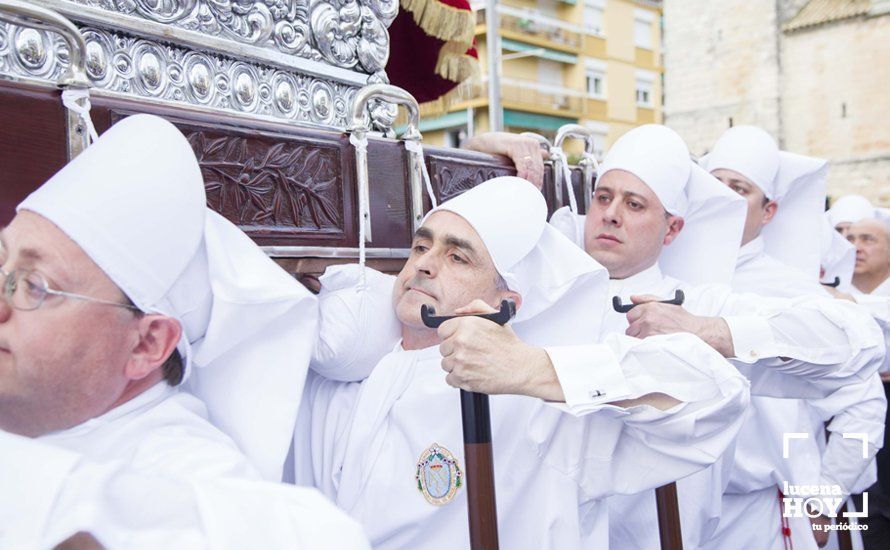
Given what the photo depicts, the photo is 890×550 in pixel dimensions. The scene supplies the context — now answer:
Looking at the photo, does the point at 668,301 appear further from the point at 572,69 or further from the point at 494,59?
the point at 572,69

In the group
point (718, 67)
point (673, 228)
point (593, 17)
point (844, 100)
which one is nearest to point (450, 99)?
point (673, 228)

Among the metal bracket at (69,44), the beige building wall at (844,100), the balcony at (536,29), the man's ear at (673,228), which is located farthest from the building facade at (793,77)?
the metal bracket at (69,44)

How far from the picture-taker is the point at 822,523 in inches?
140

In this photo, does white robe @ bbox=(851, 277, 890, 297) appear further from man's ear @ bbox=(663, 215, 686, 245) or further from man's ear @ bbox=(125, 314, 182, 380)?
man's ear @ bbox=(125, 314, 182, 380)

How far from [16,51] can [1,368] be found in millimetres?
773

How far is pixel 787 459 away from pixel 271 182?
7.53 feet

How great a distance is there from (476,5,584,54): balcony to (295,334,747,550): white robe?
25359 millimetres

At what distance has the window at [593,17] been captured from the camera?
2975cm

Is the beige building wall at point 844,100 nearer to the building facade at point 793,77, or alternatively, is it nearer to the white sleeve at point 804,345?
the building facade at point 793,77

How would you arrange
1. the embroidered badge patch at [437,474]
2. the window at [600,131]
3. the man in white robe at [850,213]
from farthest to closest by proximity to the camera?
the window at [600,131], the man in white robe at [850,213], the embroidered badge patch at [437,474]

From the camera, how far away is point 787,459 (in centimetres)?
341

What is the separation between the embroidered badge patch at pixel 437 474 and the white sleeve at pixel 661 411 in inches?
14.1

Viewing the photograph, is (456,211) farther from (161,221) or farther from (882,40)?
(882,40)

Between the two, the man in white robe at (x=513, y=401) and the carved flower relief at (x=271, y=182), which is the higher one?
the carved flower relief at (x=271, y=182)
